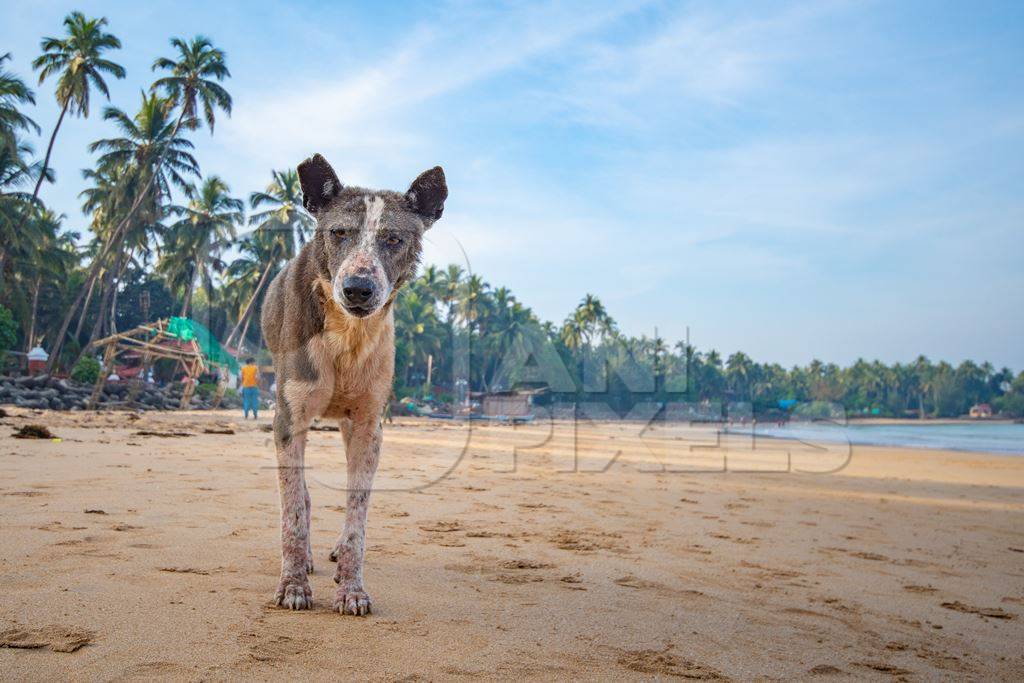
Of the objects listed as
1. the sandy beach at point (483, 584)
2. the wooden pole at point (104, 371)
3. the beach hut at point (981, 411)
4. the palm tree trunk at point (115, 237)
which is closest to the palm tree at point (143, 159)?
the palm tree trunk at point (115, 237)

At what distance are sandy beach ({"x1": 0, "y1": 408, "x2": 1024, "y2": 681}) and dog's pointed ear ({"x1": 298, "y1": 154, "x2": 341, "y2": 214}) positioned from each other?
232 cm

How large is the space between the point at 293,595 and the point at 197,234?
50.6 metres

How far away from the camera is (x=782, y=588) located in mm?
5035

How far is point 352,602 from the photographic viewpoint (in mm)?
3631

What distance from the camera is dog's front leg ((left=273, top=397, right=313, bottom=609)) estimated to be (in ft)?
12.1

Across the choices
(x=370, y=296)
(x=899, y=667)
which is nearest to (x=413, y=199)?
(x=370, y=296)

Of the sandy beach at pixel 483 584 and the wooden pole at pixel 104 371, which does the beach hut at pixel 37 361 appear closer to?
the wooden pole at pixel 104 371

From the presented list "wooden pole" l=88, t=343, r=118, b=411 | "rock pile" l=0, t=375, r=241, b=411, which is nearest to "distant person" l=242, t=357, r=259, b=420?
"wooden pole" l=88, t=343, r=118, b=411

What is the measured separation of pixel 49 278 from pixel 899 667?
175 ft

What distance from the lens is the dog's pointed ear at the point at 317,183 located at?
4.37 m

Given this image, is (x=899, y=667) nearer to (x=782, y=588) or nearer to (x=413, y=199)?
(x=782, y=588)

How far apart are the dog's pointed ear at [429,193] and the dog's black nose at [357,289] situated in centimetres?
96

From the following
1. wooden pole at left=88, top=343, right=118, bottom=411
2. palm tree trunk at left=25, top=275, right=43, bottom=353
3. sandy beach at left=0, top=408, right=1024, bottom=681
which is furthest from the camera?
palm tree trunk at left=25, top=275, right=43, bottom=353

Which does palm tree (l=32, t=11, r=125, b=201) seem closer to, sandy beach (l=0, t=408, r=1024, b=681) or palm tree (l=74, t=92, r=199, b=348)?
palm tree (l=74, t=92, r=199, b=348)
